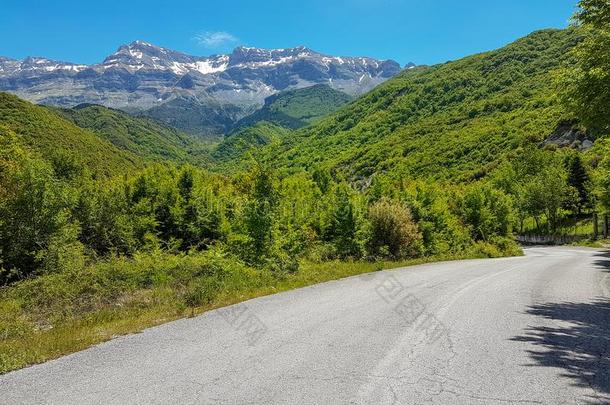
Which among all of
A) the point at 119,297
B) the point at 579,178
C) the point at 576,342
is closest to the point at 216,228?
the point at 119,297

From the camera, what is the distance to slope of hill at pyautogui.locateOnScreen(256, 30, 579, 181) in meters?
116

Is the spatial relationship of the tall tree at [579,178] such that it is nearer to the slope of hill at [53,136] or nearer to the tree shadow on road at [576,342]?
the tree shadow on road at [576,342]

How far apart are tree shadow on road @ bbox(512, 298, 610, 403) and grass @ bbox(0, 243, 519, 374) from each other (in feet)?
24.4

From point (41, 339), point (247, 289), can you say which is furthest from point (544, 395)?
point (247, 289)

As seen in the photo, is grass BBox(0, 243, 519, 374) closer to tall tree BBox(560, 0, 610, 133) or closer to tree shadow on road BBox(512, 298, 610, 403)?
tree shadow on road BBox(512, 298, 610, 403)

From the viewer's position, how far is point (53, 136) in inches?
4139

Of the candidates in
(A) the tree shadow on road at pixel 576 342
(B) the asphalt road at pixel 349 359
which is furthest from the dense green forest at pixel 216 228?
(A) the tree shadow on road at pixel 576 342

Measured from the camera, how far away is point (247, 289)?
13.4m

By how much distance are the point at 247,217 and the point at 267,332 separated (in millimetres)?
9276

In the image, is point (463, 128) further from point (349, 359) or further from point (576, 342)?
point (349, 359)

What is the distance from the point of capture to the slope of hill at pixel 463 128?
116m

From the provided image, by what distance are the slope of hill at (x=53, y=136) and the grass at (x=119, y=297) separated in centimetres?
9066

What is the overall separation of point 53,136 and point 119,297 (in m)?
112

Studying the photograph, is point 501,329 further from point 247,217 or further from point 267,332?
point 247,217
